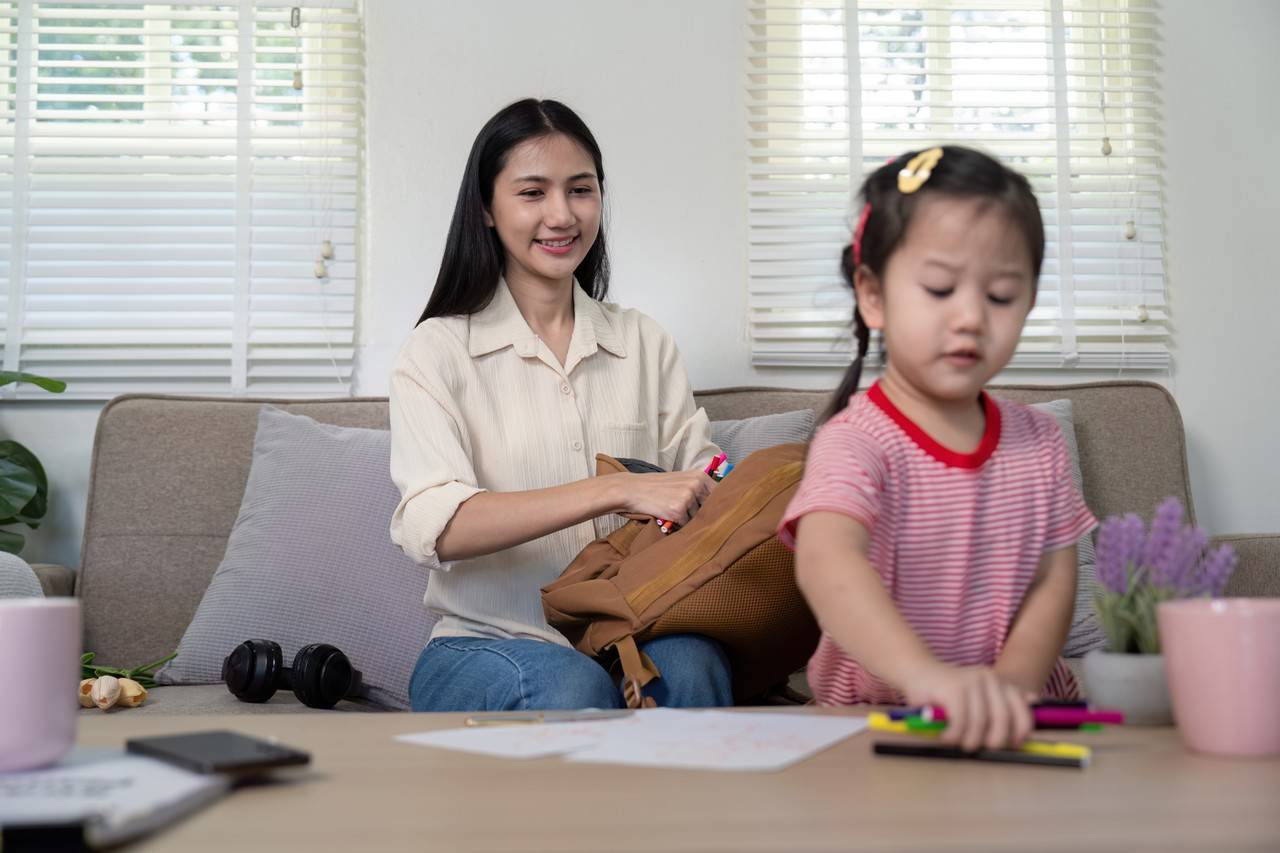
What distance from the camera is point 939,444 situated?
3.22ft

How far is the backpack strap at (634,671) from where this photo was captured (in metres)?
1.26

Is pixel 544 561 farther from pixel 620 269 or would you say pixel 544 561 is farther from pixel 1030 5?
pixel 1030 5

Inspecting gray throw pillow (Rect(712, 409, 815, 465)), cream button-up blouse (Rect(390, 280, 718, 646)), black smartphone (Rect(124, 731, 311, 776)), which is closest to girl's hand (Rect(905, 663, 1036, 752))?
black smartphone (Rect(124, 731, 311, 776))

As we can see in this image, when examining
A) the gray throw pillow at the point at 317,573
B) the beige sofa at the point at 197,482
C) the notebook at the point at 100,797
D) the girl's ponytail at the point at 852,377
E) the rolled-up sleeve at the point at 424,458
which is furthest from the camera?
the beige sofa at the point at 197,482

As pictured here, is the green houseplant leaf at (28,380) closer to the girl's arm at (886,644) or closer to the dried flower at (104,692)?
the dried flower at (104,692)

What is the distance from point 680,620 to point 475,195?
763 millimetres

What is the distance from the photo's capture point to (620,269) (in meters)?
2.59

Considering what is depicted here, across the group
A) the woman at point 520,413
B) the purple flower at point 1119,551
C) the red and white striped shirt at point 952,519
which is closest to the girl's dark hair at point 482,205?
the woman at point 520,413

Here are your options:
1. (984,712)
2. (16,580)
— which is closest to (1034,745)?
(984,712)

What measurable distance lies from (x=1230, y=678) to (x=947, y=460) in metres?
0.31

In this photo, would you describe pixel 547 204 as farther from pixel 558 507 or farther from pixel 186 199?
pixel 186 199

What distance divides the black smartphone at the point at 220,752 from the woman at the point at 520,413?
2.21 ft

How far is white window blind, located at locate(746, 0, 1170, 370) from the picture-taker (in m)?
2.62

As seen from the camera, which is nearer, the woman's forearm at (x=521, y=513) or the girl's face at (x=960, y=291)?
the girl's face at (x=960, y=291)
